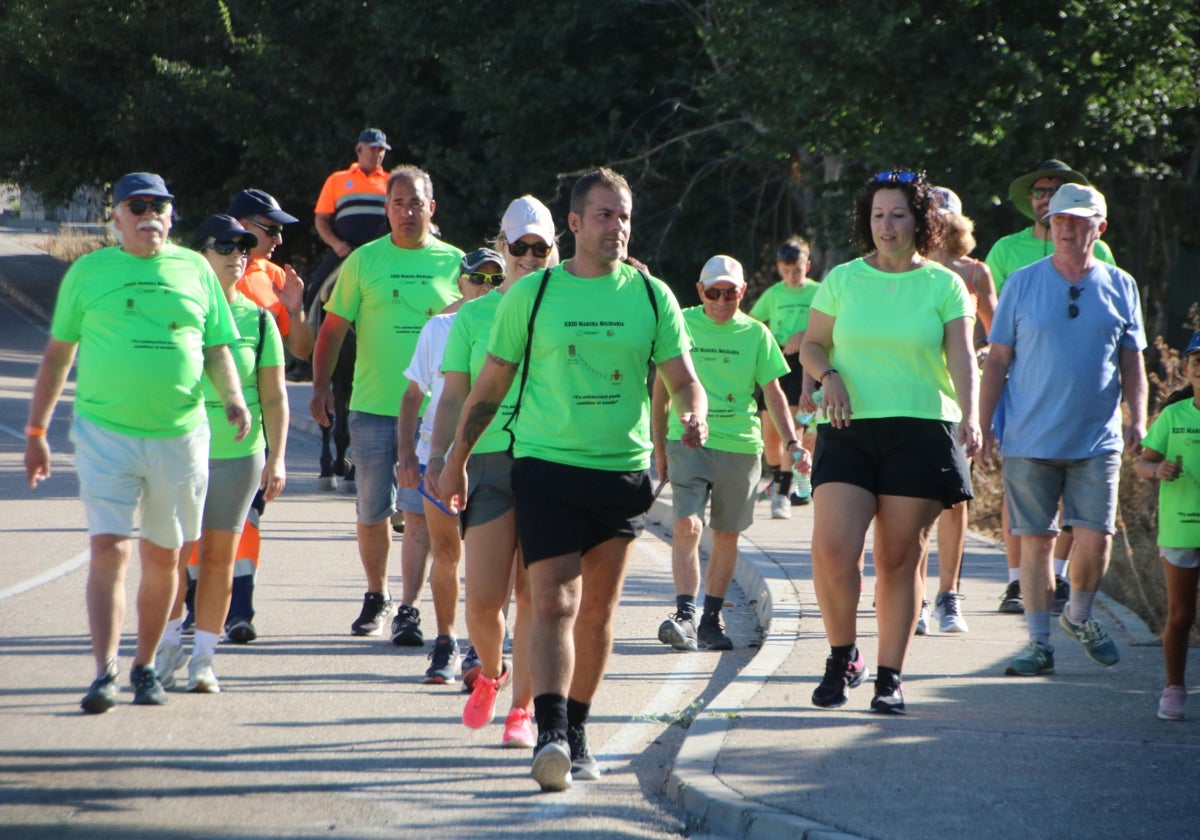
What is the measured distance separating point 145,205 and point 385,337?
1.95m

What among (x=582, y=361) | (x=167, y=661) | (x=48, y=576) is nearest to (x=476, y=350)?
(x=582, y=361)

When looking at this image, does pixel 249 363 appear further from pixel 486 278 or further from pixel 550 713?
pixel 550 713

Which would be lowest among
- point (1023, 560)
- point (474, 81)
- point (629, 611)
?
point (629, 611)

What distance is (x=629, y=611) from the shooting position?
32.7ft

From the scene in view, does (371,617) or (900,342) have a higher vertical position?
(900,342)

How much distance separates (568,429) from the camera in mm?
5879

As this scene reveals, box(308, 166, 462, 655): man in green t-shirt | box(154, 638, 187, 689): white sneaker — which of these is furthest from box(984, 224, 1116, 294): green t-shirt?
box(154, 638, 187, 689): white sneaker

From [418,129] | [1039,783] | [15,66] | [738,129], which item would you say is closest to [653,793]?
[1039,783]

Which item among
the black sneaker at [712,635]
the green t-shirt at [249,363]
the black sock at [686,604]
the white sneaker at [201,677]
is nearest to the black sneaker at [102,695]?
the white sneaker at [201,677]

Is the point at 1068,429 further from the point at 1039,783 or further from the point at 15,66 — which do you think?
the point at 15,66

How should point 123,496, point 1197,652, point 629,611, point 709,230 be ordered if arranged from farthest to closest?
point 709,230, point 629,611, point 1197,652, point 123,496

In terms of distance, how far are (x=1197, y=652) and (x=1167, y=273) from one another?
13.5m

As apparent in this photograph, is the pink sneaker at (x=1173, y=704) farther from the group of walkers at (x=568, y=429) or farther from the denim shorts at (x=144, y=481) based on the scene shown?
the denim shorts at (x=144, y=481)

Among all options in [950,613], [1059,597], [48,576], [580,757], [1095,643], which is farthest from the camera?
[48,576]
